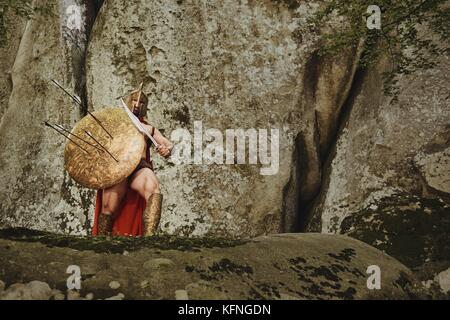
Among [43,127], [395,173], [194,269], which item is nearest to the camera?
[194,269]

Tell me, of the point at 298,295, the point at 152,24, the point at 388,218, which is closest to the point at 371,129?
the point at 388,218

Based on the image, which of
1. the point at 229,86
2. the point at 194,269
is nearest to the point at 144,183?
the point at 194,269

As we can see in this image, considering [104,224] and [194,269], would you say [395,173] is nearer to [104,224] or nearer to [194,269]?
[104,224]

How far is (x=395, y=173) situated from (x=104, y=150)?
6394 mm

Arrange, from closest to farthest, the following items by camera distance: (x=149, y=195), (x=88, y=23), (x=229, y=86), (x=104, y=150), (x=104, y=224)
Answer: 1. (x=104, y=150)
2. (x=149, y=195)
3. (x=104, y=224)
4. (x=229, y=86)
5. (x=88, y=23)

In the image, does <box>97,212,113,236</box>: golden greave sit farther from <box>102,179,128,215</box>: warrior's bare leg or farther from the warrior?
<box>102,179,128,215</box>: warrior's bare leg

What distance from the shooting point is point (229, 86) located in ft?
36.6

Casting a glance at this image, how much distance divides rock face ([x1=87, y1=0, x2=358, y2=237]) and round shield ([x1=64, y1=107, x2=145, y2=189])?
172 inches

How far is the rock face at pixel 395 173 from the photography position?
8.68 m

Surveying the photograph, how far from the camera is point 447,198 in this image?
353 inches

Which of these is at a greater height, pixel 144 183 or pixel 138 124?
pixel 138 124

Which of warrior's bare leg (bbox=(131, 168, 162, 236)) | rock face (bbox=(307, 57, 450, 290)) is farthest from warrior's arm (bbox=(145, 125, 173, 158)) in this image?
rock face (bbox=(307, 57, 450, 290))

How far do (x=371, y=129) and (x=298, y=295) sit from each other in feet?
24.9

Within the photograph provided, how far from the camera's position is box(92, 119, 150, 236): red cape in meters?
6.38
